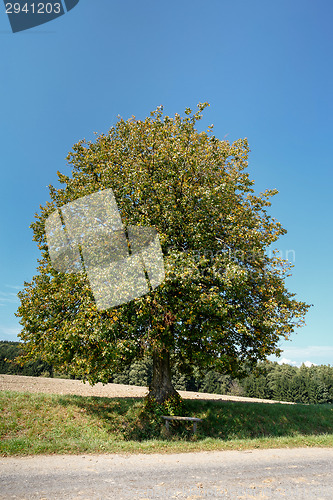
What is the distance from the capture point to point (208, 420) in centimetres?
1573

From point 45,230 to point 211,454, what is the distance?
13964mm

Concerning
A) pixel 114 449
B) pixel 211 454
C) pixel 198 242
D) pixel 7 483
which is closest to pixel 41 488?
pixel 7 483

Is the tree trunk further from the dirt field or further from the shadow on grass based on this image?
the dirt field

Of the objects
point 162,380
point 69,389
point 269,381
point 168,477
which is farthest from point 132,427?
point 269,381

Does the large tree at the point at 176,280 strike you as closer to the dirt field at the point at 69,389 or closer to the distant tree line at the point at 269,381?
the dirt field at the point at 69,389

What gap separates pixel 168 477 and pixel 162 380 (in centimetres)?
842

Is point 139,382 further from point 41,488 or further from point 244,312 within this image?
point 41,488

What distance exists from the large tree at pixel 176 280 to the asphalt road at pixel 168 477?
165 inches

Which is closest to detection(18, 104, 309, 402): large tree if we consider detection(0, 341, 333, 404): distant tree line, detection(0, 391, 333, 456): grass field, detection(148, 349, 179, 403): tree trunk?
detection(148, 349, 179, 403): tree trunk

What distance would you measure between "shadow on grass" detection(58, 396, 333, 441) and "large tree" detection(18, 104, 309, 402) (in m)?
1.64

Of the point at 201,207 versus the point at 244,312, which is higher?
the point at 201,207

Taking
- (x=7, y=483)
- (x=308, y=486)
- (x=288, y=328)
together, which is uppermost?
(x=288, y=328)

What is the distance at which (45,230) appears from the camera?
706 inches

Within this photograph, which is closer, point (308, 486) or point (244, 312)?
point (308, 486)
